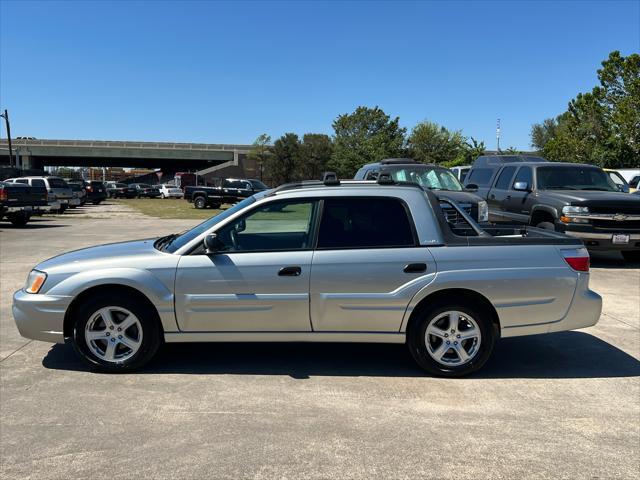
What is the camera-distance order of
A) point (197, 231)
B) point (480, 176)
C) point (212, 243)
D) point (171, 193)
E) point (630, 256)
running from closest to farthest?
point (212, 243)
point (197, 231)
point (630, 256)
point (480, 176)
point (171, 193)

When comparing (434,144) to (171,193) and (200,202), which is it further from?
(200,202)

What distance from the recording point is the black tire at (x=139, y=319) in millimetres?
4562

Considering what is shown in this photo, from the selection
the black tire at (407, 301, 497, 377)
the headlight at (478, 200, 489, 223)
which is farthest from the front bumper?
the headlight at (478, 200, 489, 223)


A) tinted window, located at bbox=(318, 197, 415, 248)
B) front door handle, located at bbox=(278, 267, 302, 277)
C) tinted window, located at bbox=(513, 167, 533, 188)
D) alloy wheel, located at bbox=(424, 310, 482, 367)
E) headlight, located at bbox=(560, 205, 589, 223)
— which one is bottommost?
alloy wheel, located at bbox=(424, 310, 482, 367)

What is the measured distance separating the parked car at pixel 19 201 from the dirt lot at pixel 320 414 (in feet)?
48.6

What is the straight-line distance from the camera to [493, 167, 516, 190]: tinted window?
41.1 ft

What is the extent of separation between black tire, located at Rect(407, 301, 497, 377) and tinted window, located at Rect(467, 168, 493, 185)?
31.7ft

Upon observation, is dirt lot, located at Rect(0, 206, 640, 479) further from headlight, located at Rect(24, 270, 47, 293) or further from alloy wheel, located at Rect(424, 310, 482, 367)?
headlight, located at Rect(24, 270, 47, 293)

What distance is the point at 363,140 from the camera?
70250 millimetres

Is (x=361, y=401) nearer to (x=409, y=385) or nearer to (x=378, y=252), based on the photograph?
(x=409, y=385)

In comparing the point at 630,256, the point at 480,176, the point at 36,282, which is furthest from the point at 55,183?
the point at 630,256

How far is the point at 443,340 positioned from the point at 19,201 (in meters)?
18.5

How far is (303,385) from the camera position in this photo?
446 centimetres

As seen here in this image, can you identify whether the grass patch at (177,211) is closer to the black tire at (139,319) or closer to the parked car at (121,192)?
the black tire at (139,319)
